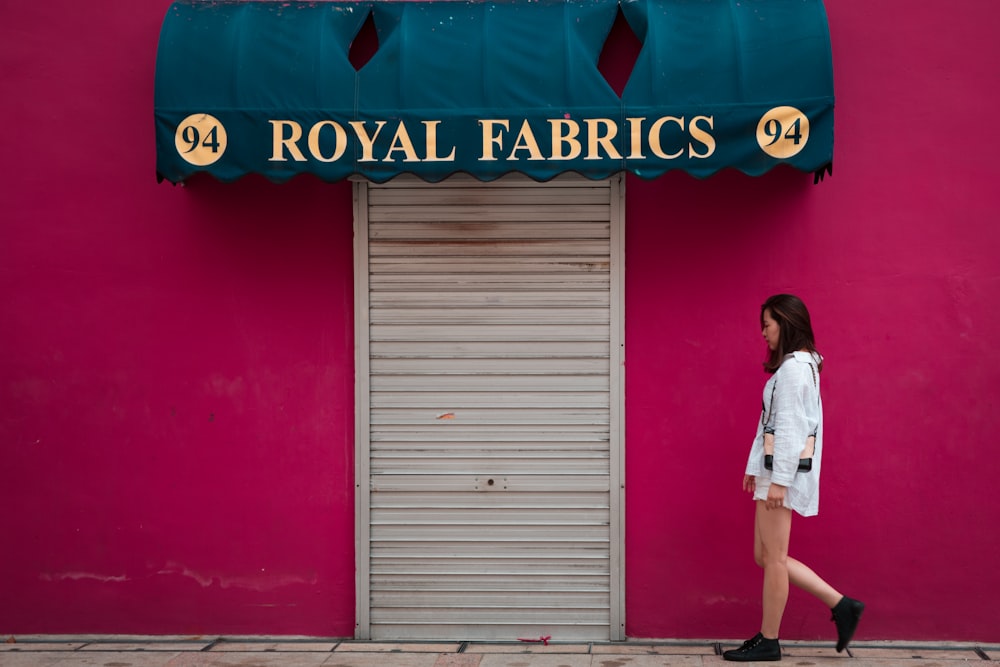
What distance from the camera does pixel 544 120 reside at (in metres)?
5.88

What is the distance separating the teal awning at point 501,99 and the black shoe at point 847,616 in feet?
8.01

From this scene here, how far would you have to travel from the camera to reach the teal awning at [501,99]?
19.1 feet

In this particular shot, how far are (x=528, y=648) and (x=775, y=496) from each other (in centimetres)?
182

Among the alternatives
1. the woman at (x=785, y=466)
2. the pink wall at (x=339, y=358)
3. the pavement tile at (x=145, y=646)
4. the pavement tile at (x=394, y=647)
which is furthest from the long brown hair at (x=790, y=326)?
Result: the pavement tile at (x=145, y=646)

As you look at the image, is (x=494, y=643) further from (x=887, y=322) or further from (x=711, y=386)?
(x=887, y=322)

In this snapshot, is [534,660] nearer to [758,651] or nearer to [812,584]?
[758,651]

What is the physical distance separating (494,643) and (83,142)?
4118 millimetres

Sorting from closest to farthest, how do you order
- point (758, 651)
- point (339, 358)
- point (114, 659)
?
point (758, 651)
point (114, 659)
point (339, 358)

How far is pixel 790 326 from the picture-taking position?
5812 mm

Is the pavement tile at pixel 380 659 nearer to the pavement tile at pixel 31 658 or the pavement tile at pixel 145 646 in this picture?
the pavement tile at pixel 145 646

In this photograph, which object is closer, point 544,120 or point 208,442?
point 544,120

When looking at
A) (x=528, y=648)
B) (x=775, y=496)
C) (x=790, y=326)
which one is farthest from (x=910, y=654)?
(x=528, y=648)

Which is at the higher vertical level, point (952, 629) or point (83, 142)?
point (83, 142)

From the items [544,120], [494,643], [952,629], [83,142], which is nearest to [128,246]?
[83,142]
